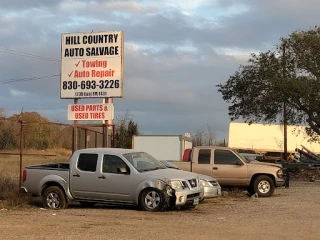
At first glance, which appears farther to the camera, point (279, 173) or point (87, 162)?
point (279, 173)

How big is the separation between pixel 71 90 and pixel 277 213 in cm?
984

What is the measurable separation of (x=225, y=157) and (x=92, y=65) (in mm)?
5997

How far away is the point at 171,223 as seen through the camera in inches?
472

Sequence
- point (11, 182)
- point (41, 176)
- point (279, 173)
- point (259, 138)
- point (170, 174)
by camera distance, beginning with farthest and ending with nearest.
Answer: point (259, 138), point (279, 173), point (11, 182), point (41, 176), point (170, 174)

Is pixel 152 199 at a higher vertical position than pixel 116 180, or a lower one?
lower

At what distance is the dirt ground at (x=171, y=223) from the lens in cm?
1044

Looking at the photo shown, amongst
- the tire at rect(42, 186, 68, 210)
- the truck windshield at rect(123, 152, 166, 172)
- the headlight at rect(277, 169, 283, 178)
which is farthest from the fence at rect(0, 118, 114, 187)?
the headlight at rect(277, 169, 283, 178)

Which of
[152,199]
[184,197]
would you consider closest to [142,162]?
[152,199]

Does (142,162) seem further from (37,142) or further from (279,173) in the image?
(37,142)

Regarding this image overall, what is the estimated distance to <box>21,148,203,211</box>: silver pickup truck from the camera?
1415 cm

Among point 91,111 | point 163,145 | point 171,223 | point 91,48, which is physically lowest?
point 171,223

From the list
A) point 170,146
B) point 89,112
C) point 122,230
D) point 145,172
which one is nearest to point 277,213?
point 145,172

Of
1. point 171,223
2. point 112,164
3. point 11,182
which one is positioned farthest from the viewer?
point 11,182

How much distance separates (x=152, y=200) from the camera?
14.2 metres
